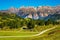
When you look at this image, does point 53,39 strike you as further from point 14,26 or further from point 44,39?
point 14,26

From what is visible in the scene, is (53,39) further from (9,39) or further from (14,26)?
(14,26)

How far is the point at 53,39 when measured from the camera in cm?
4338

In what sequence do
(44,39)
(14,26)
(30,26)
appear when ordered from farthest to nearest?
(14,26), (30,26), (44,39)

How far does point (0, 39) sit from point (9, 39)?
2662mm

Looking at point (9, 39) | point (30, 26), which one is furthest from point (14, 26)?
point (9, 39)

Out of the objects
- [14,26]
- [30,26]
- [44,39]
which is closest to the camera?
[44,39]

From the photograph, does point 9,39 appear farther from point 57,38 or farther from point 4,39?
→ point 57,38

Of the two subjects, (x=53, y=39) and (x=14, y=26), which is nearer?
(x=53, y=39)

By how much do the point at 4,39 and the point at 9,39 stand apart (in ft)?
4.87

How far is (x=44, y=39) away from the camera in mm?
43344

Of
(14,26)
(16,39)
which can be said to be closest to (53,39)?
(16,39)

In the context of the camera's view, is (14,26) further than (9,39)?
Yes

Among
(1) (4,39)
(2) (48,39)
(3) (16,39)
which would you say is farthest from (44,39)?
(1) (4,39)

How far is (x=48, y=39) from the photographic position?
4356cm
